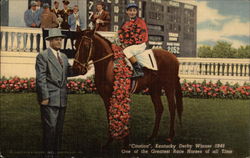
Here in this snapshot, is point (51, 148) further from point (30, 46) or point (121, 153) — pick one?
point (30, 46)

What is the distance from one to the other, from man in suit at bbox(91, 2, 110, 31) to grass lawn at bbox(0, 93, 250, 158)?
3.74 ft

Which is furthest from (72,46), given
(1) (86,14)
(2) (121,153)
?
(2) (121,153)

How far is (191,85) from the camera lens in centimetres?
532

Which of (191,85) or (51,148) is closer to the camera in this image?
(51,148)

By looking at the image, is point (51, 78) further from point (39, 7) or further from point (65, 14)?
point (39, 7)

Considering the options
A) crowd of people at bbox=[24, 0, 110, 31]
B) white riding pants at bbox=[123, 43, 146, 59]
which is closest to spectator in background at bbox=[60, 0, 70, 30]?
crowd of people at bbox=[24, 0, 110, 31]

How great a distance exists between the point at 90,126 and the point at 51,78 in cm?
113

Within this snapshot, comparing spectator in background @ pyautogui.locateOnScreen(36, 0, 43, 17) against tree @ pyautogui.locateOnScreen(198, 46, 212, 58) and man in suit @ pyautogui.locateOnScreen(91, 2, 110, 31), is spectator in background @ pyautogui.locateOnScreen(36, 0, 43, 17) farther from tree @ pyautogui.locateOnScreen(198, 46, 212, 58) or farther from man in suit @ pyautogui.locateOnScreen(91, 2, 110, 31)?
tree @ pyautogui.locateOnScreen(198, 46, 212, 58)

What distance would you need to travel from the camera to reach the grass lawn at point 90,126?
473 centimetres

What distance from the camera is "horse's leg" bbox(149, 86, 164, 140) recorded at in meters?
4.93

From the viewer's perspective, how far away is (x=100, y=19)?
493cm

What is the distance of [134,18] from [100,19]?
1.88 feet

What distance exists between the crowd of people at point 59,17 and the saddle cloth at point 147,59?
74cm

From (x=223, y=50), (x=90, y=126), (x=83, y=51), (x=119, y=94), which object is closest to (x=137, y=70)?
(x=119, y=94)
